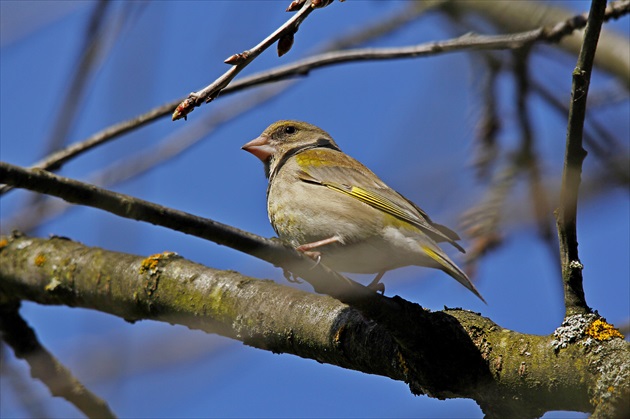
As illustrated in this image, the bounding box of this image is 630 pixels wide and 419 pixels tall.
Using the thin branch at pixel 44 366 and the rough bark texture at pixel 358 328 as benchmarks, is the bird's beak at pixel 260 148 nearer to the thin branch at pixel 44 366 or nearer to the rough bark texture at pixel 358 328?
the rough bark texture at pixel 358 328

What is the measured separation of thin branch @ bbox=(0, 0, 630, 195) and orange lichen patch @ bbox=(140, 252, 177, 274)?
2.36 feet

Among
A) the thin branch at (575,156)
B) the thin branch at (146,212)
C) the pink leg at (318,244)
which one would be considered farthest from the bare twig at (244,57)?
the pink leg at (318,244)

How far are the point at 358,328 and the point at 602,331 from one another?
1149mm

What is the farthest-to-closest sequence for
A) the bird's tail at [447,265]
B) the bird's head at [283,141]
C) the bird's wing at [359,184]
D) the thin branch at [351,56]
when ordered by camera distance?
1. the bird's head at [283,141]
2. the bird's wing at [359,184]
3. the bird's tail at [447,265]
4. the thin branch at [351,56]

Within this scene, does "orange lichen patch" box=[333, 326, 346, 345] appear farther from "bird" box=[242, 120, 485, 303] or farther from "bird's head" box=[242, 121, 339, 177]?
"bird's head" box=[242, 121, 339, 177]

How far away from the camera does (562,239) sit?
9.51 ft

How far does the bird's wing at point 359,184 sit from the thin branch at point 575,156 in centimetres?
144

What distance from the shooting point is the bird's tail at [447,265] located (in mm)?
3877

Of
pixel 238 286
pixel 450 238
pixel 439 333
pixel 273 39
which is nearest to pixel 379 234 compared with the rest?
pixel 450 238

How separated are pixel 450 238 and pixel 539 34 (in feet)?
4.23

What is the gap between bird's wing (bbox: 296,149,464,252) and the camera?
4.71 meters

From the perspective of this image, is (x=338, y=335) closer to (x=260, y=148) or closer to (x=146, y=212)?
(x=146, y=212)

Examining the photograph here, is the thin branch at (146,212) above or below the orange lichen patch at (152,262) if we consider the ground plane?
below

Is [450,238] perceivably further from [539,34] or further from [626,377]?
[626,377]
